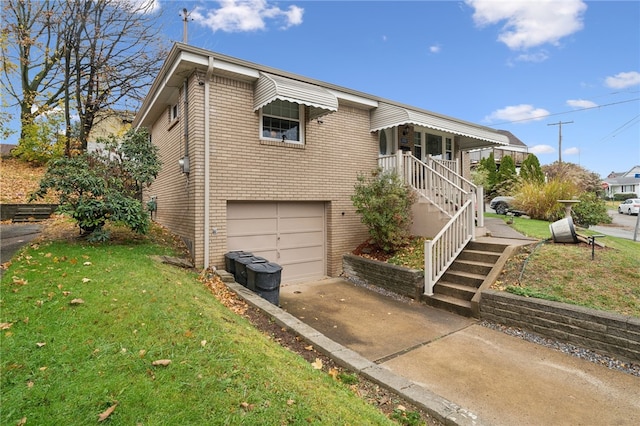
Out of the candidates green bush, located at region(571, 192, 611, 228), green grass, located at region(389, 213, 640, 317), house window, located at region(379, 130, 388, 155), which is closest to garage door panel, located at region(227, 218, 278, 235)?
green grass, located at region(389, 213, 640, 317)

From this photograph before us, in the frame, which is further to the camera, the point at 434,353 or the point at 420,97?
the point at 420,97

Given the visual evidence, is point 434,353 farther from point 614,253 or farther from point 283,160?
point 283,160

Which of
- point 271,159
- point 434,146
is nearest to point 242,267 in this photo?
point 271,159

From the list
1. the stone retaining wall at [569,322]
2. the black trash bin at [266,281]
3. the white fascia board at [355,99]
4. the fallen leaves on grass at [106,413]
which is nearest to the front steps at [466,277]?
the stone retaining wall at [569,322]

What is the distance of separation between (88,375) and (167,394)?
749 millimetres

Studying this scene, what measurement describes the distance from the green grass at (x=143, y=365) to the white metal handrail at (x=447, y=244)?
13.7ft

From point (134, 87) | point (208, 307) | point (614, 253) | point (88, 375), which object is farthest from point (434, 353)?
point (134, 87)

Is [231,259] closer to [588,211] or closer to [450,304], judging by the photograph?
[450,304]

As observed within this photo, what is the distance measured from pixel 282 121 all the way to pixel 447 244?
5252 mm

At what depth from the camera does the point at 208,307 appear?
4.38 meters

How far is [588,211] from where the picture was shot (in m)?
12.5

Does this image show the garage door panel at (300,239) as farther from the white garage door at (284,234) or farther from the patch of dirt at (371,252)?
the patch of dirt at (371,252)

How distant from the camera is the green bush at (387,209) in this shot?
320 inches

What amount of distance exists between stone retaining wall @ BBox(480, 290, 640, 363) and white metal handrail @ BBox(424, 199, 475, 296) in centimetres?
124
